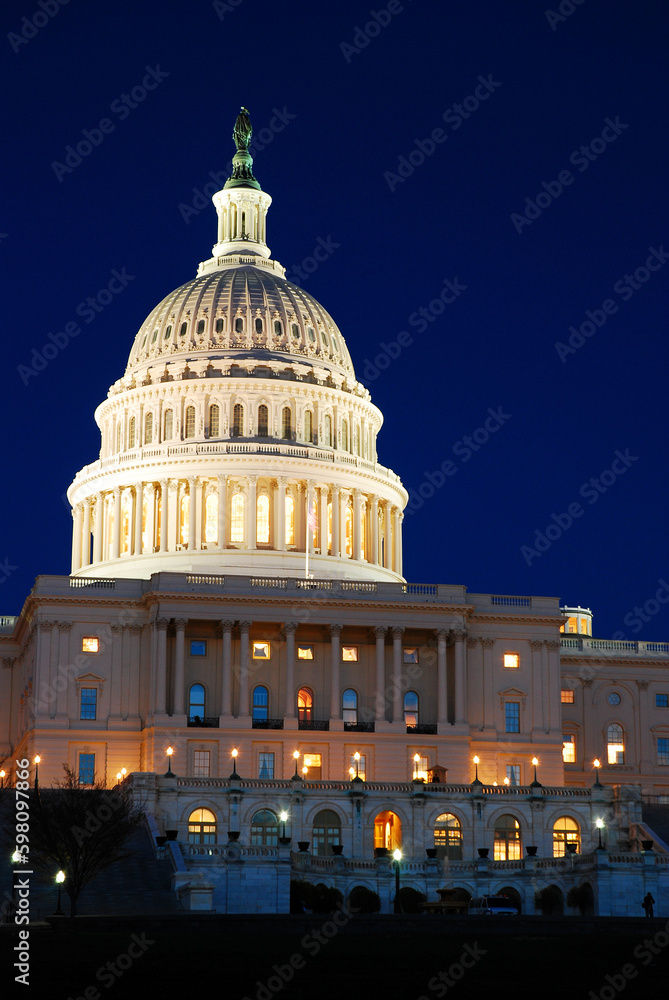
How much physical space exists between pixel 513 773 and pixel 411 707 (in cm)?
741

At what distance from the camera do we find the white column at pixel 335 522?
129000 mm

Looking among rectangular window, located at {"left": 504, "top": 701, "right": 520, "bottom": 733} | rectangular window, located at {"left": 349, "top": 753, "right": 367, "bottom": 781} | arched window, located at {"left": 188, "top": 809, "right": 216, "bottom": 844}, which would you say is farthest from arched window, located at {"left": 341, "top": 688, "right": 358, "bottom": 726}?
arched window, located at {"left": 188, "top": 809, "right": 216, "bottom": 844}

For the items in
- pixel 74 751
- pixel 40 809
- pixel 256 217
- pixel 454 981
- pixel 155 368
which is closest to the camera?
pixel 454 981

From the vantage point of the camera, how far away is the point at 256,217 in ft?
498

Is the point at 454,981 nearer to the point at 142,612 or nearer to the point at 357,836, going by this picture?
the point at 357,836

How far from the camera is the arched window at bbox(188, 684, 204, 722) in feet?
359

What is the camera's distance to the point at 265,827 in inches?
3521

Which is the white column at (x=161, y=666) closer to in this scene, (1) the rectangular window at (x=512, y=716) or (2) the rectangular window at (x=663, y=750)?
(1) the rectangular window at (x=512, y=716)

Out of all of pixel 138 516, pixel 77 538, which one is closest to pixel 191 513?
pixel 138 516

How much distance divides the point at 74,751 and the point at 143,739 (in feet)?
13.5

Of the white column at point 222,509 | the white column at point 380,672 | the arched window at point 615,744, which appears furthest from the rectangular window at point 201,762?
the arched window at point 615,744

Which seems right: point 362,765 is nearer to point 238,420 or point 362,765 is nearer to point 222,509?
point 222,509

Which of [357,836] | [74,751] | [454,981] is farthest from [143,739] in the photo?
[454,981]

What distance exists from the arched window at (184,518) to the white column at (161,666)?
1890cm
